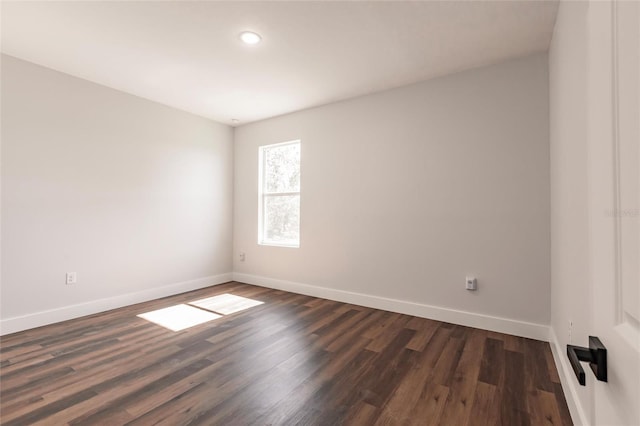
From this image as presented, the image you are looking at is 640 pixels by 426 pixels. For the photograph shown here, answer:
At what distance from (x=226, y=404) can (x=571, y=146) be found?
2472 millimetres

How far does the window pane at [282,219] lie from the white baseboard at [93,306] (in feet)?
3.89

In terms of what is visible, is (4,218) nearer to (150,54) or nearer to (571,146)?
(150,54)

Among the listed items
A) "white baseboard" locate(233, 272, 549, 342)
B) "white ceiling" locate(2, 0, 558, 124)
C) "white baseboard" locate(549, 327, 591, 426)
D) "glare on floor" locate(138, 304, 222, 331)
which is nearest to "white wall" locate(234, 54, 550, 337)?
"white baseboard" locate(233, 272, 549, 342)

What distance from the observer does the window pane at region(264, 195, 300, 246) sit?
14.1 feet

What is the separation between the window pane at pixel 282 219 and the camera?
431 centimetres

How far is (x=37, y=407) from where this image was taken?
1.65 meters

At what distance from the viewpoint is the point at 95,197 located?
3.30 meters

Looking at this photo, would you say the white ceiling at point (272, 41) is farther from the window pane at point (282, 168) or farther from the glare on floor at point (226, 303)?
the glare on floor at point (226, 303)

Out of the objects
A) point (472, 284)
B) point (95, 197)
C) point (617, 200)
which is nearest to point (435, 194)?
point (472, 284)

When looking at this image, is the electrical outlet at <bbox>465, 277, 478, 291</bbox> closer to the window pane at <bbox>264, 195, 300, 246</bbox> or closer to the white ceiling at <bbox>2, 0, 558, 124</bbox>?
the white ceiling at <bbox>2, 0, 558, 124</bbox>

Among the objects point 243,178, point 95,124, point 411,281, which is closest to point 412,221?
point 411,281

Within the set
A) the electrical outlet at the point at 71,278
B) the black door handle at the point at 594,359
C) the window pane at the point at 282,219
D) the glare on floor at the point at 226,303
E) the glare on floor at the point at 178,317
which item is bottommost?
the glare on floor at the point at 178,317

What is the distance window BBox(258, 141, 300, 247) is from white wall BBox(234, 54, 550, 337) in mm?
214

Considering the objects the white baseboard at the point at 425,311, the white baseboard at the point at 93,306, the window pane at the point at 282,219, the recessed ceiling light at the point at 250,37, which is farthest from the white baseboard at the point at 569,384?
the white baseboard at the point at 93,306
